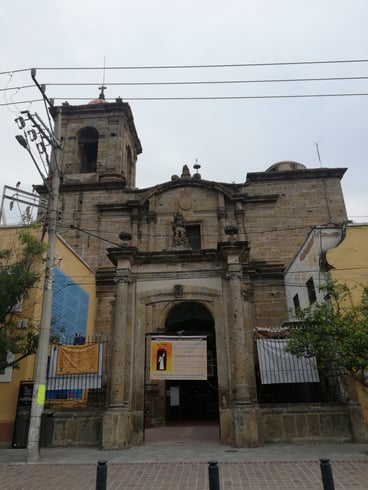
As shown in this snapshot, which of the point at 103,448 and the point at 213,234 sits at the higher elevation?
the point at 213,234

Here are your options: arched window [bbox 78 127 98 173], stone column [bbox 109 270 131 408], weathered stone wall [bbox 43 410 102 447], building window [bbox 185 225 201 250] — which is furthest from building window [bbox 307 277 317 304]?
arched window [bbox 78 127 98 173]

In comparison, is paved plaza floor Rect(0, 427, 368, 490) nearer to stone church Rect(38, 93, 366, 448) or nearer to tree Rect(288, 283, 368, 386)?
stone church Rect(38, 93, 366, 448)

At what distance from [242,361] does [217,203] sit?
12262 millimetres

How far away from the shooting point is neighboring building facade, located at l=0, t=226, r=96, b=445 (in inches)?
488

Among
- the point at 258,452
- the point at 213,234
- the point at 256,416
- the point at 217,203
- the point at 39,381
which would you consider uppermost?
the point at 217,203

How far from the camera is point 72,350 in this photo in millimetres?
12961

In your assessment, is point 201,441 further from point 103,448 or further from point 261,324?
point 261,324

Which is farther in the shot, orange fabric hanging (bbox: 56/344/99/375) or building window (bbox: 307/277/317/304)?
building window (bbox: 307/277/317/304)

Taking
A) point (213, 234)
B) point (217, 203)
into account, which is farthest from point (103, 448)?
point (217, 203)

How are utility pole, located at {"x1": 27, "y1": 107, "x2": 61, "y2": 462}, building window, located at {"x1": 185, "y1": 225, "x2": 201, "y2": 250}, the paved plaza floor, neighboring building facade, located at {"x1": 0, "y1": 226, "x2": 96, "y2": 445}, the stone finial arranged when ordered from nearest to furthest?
1. the paved plaza floor
2. utility pole, located at {"x1": 27, "y1": 107, "x2": 61, "y2": 462}
3. neighboring building facade, located at {"x1": 0, "y1": 226, "x2": 96, "y2": 445}
4. building window, located at {"x1": 185, "y1": 225, "x2": 201, "y2": 250}
5. the stone finial

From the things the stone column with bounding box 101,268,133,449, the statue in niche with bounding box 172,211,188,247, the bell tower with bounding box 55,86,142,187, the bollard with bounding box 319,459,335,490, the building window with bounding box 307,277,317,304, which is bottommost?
the bollard with bounding box 319,459,335,490

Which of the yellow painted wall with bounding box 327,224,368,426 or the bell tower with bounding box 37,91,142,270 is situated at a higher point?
the bell tower with bounding box 37,91,142,270

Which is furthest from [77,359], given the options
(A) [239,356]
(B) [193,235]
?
(B) [193,235]

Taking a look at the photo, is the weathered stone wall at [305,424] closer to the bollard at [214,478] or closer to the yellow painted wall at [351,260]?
the yellow painted wall at [351,260]
